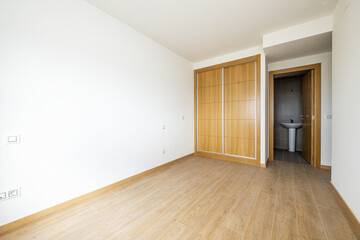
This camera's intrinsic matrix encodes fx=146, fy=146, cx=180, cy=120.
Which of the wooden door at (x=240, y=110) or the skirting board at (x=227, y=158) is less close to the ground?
the wooden door at (x=240, y=110)

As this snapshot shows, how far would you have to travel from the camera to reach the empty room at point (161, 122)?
1534mm

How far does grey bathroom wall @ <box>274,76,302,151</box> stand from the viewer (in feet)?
15.9

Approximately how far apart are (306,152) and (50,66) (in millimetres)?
5459

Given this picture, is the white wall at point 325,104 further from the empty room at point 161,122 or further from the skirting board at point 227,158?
the skirting board at point 227,158

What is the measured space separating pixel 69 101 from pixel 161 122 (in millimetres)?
1800

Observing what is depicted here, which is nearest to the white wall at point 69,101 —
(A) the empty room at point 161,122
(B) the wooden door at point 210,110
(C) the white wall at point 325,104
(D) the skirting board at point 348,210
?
(A) the empty room at point 161,122

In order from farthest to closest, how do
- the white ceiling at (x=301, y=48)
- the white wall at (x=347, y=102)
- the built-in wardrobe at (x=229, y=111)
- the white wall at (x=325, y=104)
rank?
the built-in wardrobe at (x=229, y=111)
the white wall at (x=325, y=104)
the white ceiling at (x=301, y=48)
the white wall at (x=347, y=102)

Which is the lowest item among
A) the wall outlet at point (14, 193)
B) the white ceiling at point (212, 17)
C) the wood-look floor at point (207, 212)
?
the wood-look floor at point (207, 212)

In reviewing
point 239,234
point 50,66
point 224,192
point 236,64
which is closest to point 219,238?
point 239,234

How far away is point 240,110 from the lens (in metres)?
3.67

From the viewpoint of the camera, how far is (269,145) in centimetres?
387

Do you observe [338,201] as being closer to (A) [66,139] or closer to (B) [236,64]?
(B) [236,64]

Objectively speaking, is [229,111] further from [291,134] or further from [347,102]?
[291,134]

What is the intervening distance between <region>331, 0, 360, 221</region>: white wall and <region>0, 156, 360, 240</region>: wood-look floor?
32 centimetres
